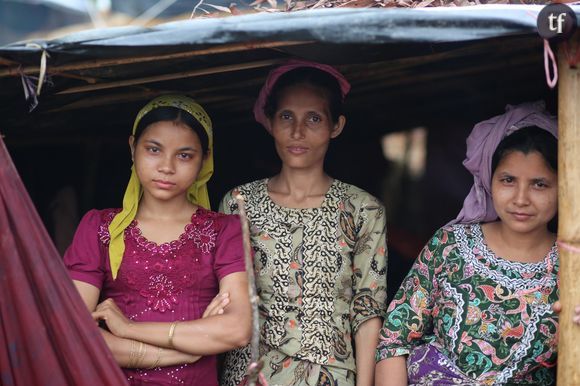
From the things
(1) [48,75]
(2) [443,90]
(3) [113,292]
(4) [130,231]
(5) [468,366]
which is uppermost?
(2) [443,90]

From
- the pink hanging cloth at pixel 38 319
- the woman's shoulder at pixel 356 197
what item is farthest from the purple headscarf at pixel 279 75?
the pink hanging cloth at pixel 38 319

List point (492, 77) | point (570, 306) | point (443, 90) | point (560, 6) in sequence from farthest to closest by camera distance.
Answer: point (443, 90)
point (492, 77)
point (570, 306)
point (560, 6)

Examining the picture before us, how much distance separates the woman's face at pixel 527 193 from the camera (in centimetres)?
334

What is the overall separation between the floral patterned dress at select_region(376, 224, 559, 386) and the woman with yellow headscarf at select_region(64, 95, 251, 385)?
0.72m

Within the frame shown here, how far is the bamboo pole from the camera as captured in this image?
9.35 ft

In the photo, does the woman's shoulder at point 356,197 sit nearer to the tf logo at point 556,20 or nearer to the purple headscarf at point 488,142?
the purple headscarf at point 488,142

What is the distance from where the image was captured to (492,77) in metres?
4.99

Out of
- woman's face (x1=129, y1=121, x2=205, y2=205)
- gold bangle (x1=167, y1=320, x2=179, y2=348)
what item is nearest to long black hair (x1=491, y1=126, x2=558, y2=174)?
woman's face (x1=129, y1=121, x2=205, y2=205)

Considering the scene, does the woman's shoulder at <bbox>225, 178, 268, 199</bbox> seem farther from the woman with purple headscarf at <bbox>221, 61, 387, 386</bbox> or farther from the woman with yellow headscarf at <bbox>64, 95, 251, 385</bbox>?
the woman with yellow headscarf at <bbox>64, 95, 251, 385</bbox>

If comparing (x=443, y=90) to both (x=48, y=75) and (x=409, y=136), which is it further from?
(x=48, y=75)

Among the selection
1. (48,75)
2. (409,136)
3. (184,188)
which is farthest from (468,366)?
(409,136)

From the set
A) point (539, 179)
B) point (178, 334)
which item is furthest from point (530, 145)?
point (178, 334)

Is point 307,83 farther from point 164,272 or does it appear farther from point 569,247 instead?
point 569,247

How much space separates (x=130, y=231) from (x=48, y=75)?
2.46 ft
